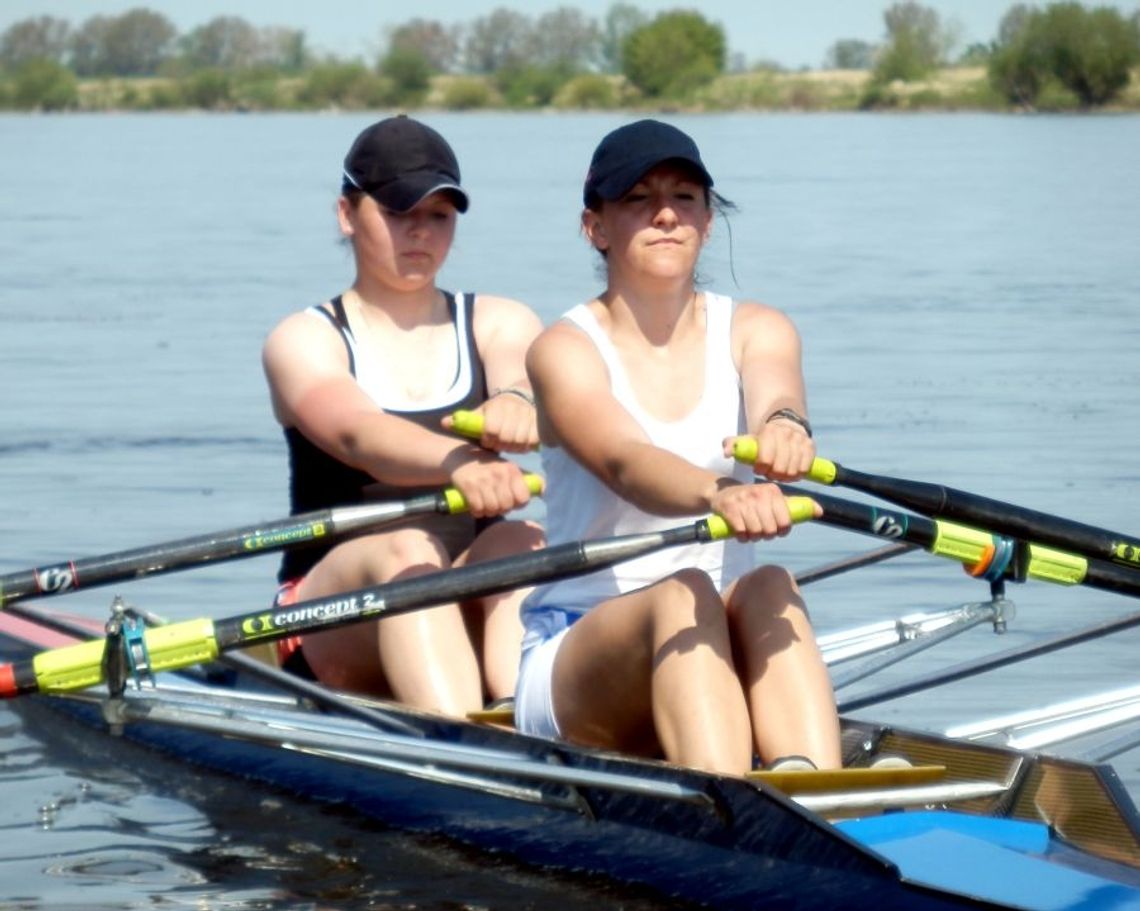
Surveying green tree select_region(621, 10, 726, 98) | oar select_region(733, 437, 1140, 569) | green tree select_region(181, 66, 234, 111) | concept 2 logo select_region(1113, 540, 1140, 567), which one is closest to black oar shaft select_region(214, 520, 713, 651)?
oar select_region(733, 437, 1140, 569)

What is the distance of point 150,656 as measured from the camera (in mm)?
4828

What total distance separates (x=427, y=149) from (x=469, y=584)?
1407 mm

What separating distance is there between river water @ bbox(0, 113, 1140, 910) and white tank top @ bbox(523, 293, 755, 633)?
653 mm

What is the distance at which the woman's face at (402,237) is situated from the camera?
567cm

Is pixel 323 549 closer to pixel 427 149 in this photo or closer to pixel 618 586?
pixel 427 149

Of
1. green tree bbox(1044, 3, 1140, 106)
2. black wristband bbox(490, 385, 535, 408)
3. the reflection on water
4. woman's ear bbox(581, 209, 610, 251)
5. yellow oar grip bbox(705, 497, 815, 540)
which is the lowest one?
the reflection on water

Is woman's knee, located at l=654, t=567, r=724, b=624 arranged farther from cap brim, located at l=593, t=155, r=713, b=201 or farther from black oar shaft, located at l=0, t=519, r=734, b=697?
cap brim, located at l=593, t=155, r=713, b=201

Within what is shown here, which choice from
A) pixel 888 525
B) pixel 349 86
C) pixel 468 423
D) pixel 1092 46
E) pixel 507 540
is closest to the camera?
pixel 888 525

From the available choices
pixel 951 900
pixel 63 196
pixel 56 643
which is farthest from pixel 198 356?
pixel 63 196

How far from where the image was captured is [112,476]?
1113 cm

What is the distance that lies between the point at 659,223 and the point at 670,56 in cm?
7845

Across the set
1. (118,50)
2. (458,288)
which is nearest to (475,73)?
(118,50)

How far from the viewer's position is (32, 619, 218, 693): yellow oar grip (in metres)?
4.82

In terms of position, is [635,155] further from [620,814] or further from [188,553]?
[188,553]
